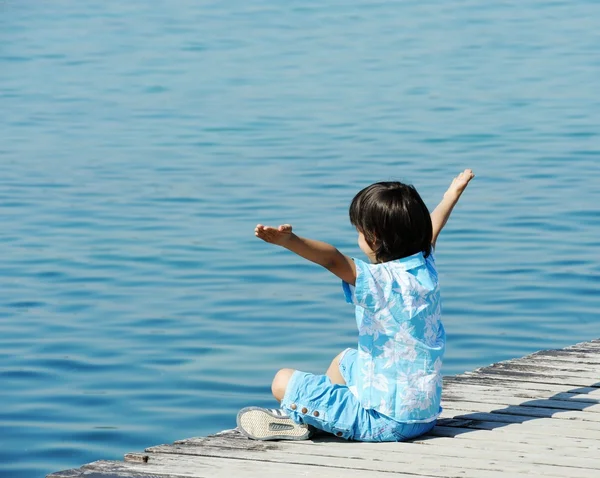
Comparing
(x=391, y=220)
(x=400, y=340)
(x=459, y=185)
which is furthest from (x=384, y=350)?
(x=459, y=185)

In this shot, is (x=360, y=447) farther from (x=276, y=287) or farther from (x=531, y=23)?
(x=531, y=23)

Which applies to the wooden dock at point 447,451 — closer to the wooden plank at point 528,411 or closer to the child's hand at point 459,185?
the wooden plank at point 528,411

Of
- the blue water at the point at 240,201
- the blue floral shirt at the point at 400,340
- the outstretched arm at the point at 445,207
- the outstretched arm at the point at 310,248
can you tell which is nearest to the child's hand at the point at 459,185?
the outstretched arm at the point at 445,207

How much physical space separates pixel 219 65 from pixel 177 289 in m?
14.9

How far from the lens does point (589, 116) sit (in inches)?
759

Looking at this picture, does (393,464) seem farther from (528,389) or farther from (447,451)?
(528,389)

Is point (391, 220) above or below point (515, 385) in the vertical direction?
above

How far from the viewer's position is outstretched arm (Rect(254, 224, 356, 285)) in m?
4.85

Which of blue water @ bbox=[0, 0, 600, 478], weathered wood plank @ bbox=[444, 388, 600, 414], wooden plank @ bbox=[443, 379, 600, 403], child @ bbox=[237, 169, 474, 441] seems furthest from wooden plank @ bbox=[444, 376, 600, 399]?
blue water @ bbox=[0, 0, 600, 478]

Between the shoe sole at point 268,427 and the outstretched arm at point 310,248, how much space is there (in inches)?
27.3

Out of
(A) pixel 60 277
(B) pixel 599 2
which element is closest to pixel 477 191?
(A) pixel 60 277

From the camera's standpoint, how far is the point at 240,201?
561 inches

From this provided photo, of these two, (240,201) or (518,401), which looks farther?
(240,201)

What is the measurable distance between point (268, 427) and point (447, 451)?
2.35 feet
